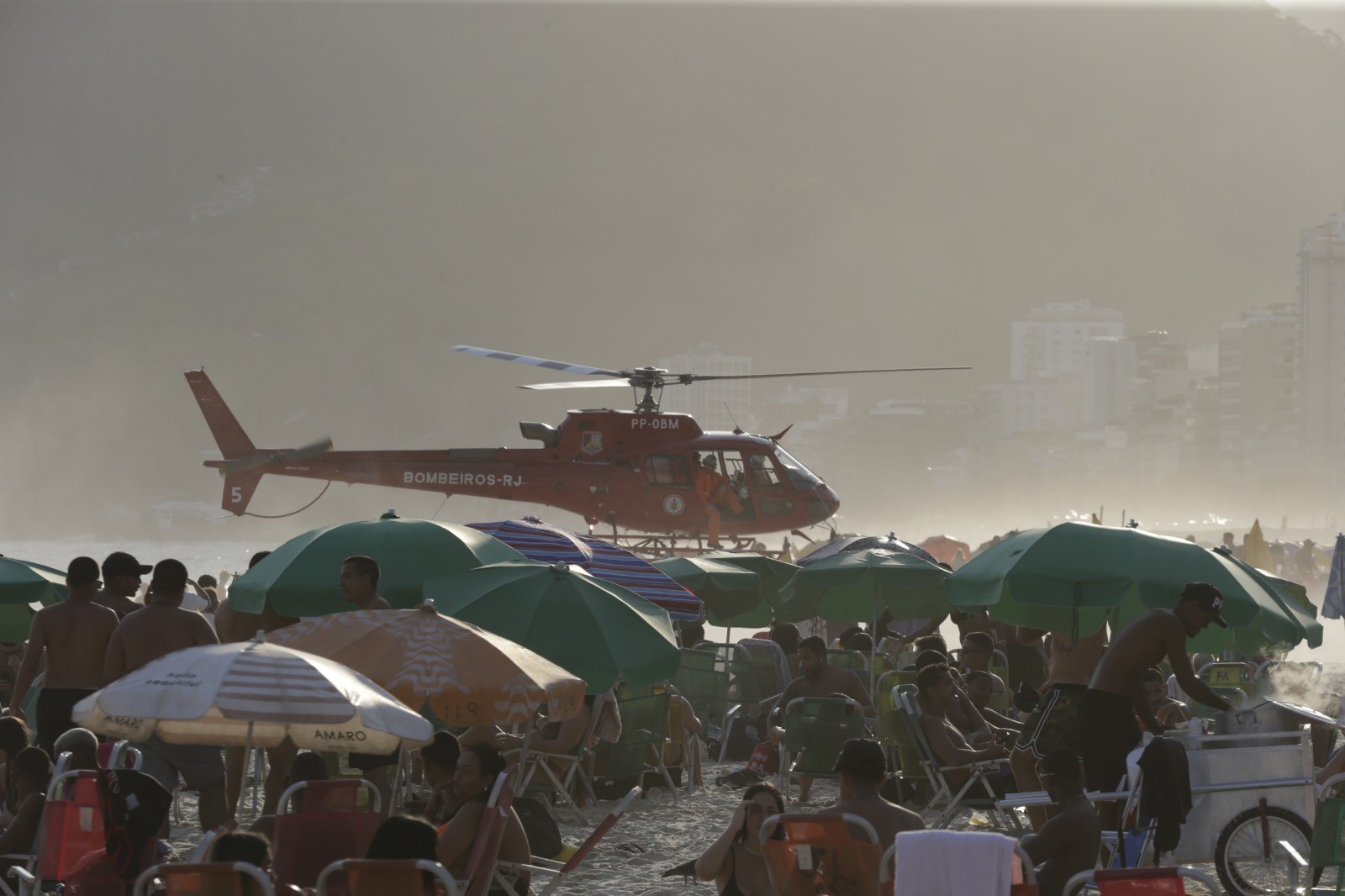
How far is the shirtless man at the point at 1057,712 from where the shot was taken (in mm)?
7840

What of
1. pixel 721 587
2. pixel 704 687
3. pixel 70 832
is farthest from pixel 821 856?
pixel 721 587


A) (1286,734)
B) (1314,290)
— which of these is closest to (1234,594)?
(1286,734)

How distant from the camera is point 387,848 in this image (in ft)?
15.0

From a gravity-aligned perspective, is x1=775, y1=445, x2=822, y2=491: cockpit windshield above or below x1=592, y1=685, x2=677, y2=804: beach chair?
above

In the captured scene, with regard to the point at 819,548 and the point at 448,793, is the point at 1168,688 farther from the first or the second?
the point at 448,793

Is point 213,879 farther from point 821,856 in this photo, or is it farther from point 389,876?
point 821,856

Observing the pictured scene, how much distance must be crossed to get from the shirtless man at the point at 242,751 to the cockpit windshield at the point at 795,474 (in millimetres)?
15839

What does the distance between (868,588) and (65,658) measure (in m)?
7.78

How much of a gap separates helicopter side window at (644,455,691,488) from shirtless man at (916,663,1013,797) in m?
16.7

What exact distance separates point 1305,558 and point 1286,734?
31.5 m

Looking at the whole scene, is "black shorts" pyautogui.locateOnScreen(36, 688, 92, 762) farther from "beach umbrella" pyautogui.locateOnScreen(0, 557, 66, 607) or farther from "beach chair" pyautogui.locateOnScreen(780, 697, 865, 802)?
"beach chair" pyautogui.locateOnScreen(780, 697, 865, 802)

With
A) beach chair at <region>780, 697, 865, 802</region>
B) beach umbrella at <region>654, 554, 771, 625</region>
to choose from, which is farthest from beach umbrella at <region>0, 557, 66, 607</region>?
beach umbrella at <region>654, 554, 771, 625</region>

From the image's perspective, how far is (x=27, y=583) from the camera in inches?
396

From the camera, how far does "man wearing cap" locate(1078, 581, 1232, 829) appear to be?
279 inches
